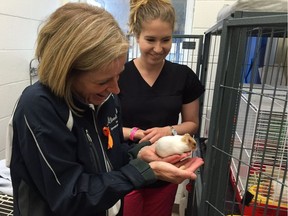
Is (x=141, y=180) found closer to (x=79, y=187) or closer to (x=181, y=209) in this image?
(x=79, y=187)

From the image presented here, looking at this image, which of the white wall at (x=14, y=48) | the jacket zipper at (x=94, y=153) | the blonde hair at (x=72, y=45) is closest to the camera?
the blonde hair at (x=72, y=45)

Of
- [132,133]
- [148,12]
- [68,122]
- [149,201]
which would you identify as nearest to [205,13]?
[148,12]

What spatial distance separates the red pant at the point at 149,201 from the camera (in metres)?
1.18

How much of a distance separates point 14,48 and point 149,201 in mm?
1188

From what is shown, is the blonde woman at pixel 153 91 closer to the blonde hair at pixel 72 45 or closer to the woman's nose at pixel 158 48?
the woman's nose at pixel 158 48

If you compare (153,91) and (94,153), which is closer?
(94,153)

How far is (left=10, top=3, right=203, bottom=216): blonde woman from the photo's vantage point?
646 mm

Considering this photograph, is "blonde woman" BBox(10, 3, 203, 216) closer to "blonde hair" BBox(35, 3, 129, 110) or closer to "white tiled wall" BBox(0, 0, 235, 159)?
"blonde hair" BBox(35, 3, 129, 110)

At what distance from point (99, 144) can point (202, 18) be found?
1454 millimetres

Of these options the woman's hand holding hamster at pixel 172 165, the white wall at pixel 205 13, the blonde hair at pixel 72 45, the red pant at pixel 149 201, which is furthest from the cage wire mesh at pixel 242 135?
the white wall at pixel 205 13

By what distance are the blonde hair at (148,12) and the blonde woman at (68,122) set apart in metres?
0.49

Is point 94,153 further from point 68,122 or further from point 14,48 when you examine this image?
point 14,48

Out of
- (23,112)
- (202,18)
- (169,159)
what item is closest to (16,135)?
(23,112)

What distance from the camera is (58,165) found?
2.16 feet
